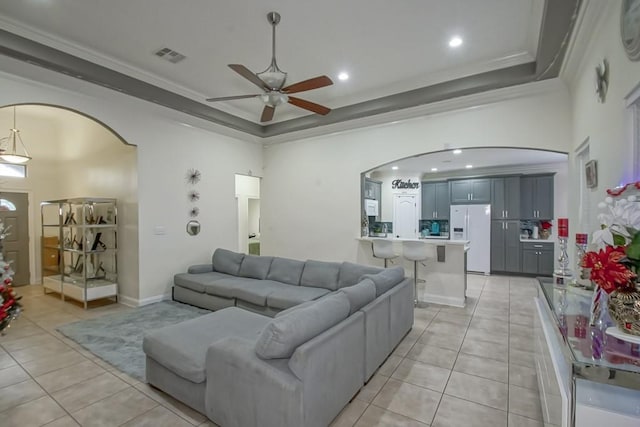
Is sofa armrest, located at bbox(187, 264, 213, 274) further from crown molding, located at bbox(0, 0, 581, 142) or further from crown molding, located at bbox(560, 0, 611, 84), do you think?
crown molding, located at bbox(560, 0, 611, 84)

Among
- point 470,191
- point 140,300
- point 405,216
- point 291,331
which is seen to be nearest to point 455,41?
point 291,331

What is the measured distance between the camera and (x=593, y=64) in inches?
105

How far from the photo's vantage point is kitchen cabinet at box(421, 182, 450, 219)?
8.50 meters

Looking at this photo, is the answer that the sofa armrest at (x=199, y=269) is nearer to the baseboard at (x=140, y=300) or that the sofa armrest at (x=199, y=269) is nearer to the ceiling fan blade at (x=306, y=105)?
the baseboard at (x=140, y=300)

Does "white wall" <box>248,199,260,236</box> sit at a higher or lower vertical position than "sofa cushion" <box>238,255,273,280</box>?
higher

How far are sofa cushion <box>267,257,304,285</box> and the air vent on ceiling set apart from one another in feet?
10.1

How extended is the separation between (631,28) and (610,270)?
1.52 metres

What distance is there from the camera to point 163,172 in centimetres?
498

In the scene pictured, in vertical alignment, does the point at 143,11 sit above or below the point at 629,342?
above

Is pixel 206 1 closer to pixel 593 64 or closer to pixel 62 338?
pixel 593 64

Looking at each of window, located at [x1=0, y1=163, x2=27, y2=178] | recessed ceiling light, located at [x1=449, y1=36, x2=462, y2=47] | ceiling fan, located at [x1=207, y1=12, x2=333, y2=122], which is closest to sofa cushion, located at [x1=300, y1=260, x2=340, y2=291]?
ceiling fan, located at [x1=207, y1=12, x2=333, y2=122]

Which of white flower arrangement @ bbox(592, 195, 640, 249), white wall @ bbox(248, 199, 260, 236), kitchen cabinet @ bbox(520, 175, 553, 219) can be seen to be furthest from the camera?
white wall @ bbox(248, 199, 260, 236)

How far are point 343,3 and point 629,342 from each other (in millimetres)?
3147

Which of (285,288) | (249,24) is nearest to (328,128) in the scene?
(249,24)
